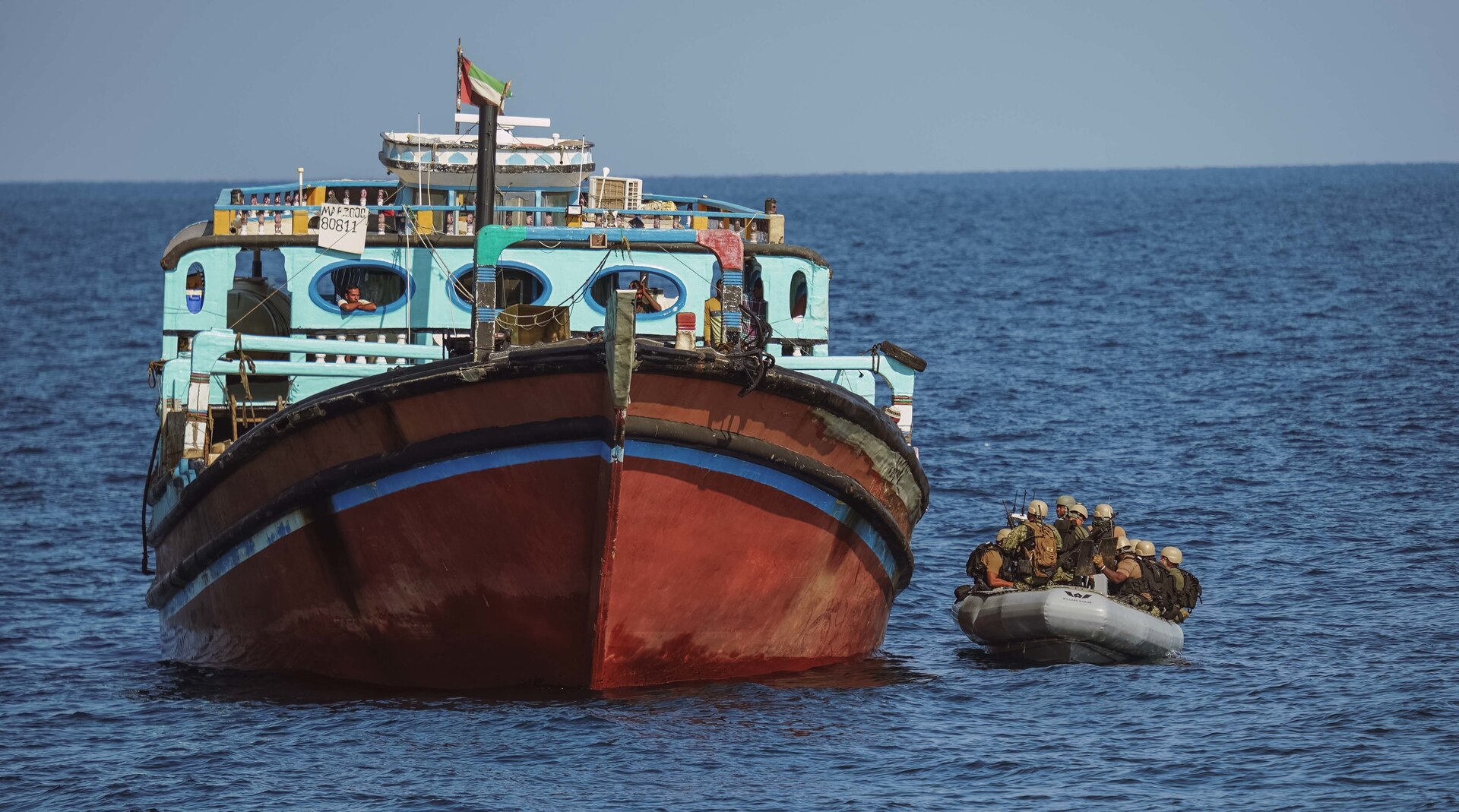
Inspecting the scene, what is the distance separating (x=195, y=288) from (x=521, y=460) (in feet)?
22.3

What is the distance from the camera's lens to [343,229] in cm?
2203

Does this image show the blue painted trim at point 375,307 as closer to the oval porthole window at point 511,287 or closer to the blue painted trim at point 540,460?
the oval porthole window at point 511,287

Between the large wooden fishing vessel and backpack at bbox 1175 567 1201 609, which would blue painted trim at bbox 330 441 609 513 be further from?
backpack at bbox 1175 567 1201 609

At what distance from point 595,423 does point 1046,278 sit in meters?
65.7

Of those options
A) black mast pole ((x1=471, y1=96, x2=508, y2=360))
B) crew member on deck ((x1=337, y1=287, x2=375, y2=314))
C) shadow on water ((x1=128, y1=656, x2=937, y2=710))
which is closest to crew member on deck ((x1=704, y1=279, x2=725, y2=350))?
black mast pole ((x1=471, y1=96, x2=508, y2=360))

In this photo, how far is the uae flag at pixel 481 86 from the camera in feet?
71.2

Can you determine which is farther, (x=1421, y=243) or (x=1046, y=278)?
(x=1421, y=243)

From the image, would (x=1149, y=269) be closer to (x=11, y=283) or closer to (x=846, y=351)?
(x=846, y=351)

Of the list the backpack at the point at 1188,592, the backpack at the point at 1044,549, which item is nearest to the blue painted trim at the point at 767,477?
the backpack at the point at 1044,549

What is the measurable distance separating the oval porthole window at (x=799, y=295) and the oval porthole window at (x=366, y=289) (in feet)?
15.3

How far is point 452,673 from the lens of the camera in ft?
63.4

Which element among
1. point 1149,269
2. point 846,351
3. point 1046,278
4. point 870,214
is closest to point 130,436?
point 846,351

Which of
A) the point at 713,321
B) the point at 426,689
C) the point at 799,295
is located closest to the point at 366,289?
the point at 713,321

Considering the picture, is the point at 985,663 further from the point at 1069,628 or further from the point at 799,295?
the point at 799,295
